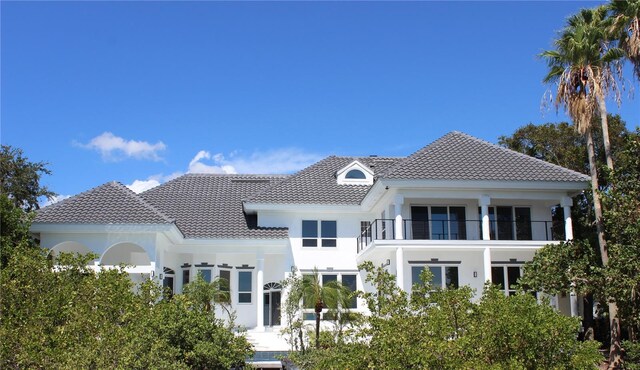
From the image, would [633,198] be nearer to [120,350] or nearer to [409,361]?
[409,361]

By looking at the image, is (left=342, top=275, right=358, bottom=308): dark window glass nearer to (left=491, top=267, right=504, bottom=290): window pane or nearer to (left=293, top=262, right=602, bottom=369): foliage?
(left=491, top=267, right=504, bottom=290): window pane

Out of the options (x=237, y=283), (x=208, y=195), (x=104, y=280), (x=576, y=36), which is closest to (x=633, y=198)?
(x=576, y=36)

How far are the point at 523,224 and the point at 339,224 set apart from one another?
789 centimetres

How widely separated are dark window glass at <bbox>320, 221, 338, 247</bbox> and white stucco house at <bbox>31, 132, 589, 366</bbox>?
0.15 feet

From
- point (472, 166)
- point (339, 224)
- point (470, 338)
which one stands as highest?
point (472, 166)

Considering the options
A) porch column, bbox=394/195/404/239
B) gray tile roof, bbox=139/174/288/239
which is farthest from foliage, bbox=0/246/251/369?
gray tile roof, bbox=139/174/288/239

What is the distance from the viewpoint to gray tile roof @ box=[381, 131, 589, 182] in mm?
24578

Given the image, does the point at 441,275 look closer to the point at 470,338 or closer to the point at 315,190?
the point at 315,190

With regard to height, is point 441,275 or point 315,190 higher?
point 315,190

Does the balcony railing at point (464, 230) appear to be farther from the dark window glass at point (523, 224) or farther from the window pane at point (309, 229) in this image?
the window pane at point (309, 229)

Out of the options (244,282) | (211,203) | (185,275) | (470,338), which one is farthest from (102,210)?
(470,338)

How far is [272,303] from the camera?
29016mm

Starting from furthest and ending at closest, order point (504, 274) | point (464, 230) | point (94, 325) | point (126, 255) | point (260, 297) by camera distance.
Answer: point (126, 255) → point (260, 297) → point (504, 274) → point (464, 230) → point (94, 325)

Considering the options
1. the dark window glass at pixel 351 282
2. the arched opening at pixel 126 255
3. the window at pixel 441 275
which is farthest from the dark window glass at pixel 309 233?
the arched opening at pixel 126 255
